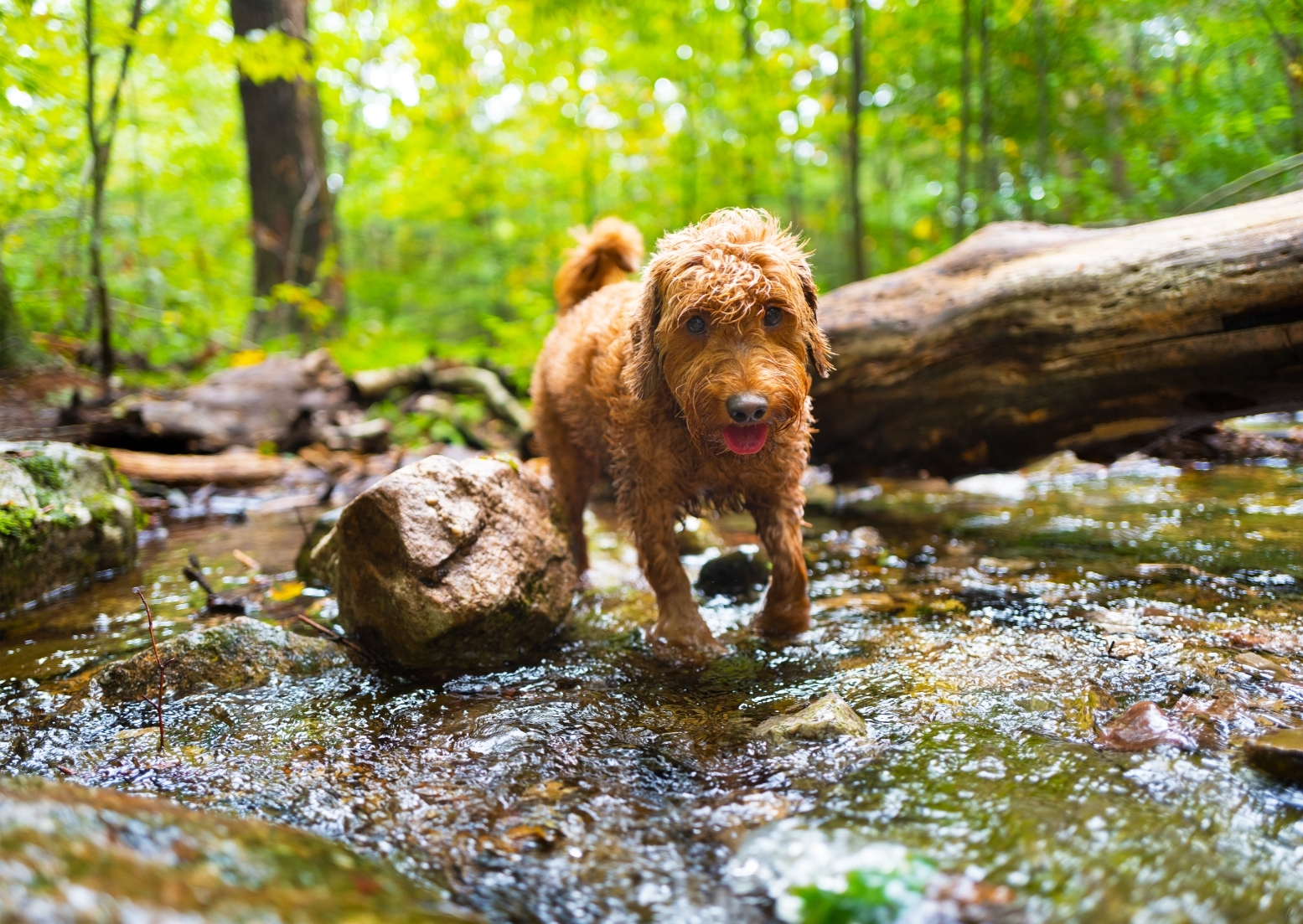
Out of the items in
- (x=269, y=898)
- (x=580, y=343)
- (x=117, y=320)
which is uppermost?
(x=117, y=320)

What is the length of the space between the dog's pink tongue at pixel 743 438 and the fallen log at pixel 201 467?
6.89 meters

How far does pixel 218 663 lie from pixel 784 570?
2.82 m

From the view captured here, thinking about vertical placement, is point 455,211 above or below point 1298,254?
above

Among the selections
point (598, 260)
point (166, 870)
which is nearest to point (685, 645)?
point (166, 870)

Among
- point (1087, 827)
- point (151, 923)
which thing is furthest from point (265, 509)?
point (1087, 827)

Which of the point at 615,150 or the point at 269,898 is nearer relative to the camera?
the point at 269,898

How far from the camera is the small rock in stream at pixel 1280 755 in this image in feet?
8.07

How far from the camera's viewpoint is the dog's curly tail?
569cm

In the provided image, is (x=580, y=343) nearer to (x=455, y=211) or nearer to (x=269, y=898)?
(x=269, y=898)

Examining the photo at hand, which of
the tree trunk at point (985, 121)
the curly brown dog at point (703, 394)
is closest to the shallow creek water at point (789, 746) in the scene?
the curly brown dog at point (703, 394)

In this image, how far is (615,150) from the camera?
13.6 meters

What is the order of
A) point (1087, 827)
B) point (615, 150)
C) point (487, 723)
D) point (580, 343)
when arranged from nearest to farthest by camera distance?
point (1087, 827)
point (487, 723)
point (580, 343)
point (615, 150)

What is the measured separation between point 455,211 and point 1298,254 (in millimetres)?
12689

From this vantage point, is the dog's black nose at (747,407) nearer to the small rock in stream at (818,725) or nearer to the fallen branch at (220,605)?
the small rock in stream at (818,725)
